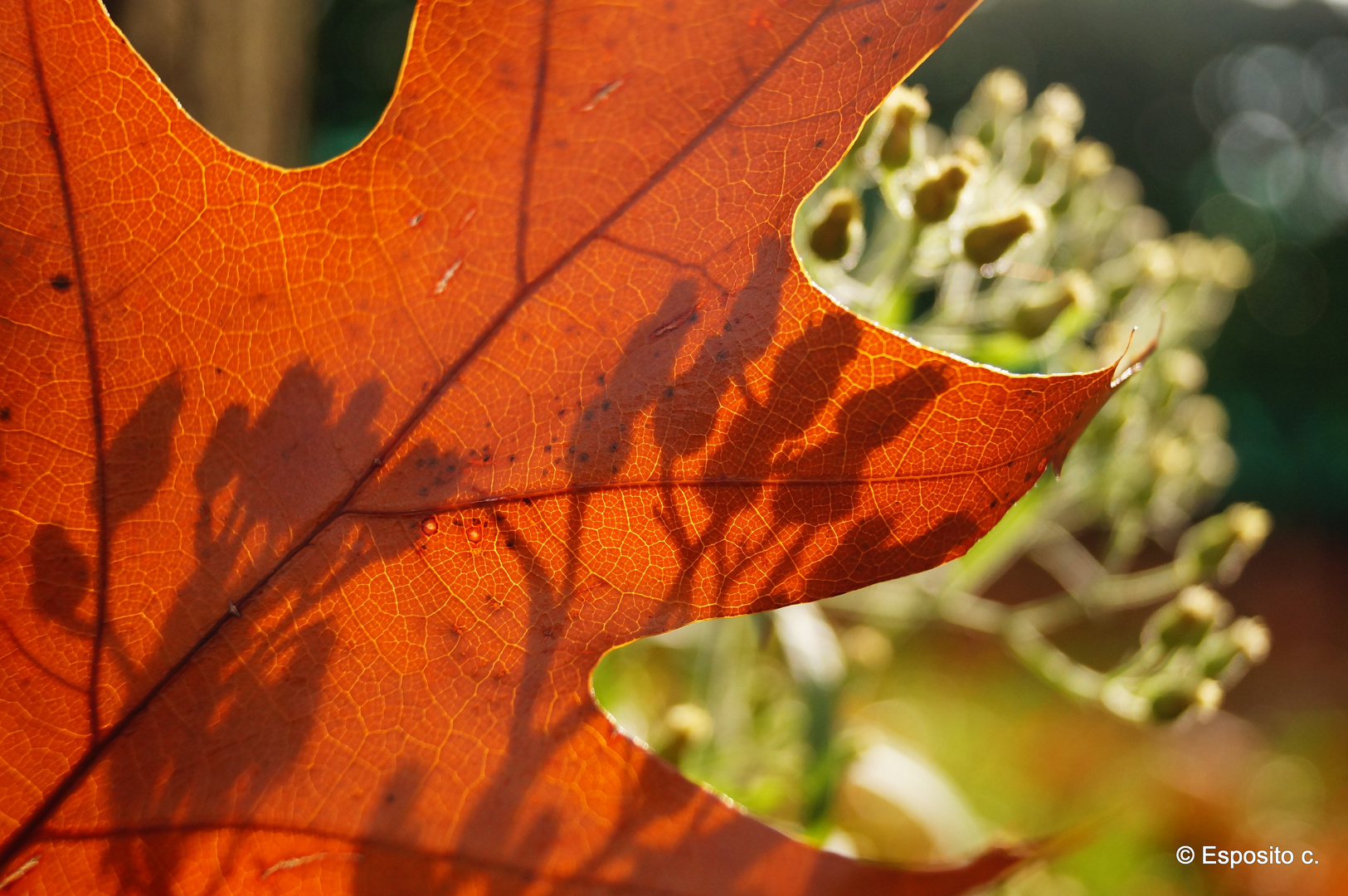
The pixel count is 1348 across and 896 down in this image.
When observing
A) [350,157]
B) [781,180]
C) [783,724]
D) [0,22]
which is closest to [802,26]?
[781,180]

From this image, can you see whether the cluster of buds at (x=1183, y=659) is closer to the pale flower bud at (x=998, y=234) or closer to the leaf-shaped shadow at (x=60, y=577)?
the pale flower bud at (x=998, y=234)

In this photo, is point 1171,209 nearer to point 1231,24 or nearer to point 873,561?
A: point 1231,24

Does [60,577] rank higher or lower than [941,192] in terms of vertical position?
lower

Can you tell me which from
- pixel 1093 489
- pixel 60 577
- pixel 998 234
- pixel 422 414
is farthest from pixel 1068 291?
pixel 60 577

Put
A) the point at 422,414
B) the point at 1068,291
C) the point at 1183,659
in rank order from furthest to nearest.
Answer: the point at 1183,659 < the point at 1068,291 < the point at 422,414

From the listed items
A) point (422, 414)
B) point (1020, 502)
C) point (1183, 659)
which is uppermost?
point (422, 414)

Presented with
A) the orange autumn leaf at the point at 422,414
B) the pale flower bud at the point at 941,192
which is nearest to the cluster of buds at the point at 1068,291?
the pale flower bud at the point at 941,192

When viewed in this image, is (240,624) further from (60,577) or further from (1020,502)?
(1020,502)

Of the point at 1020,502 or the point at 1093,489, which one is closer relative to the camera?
the point at 1020,502
